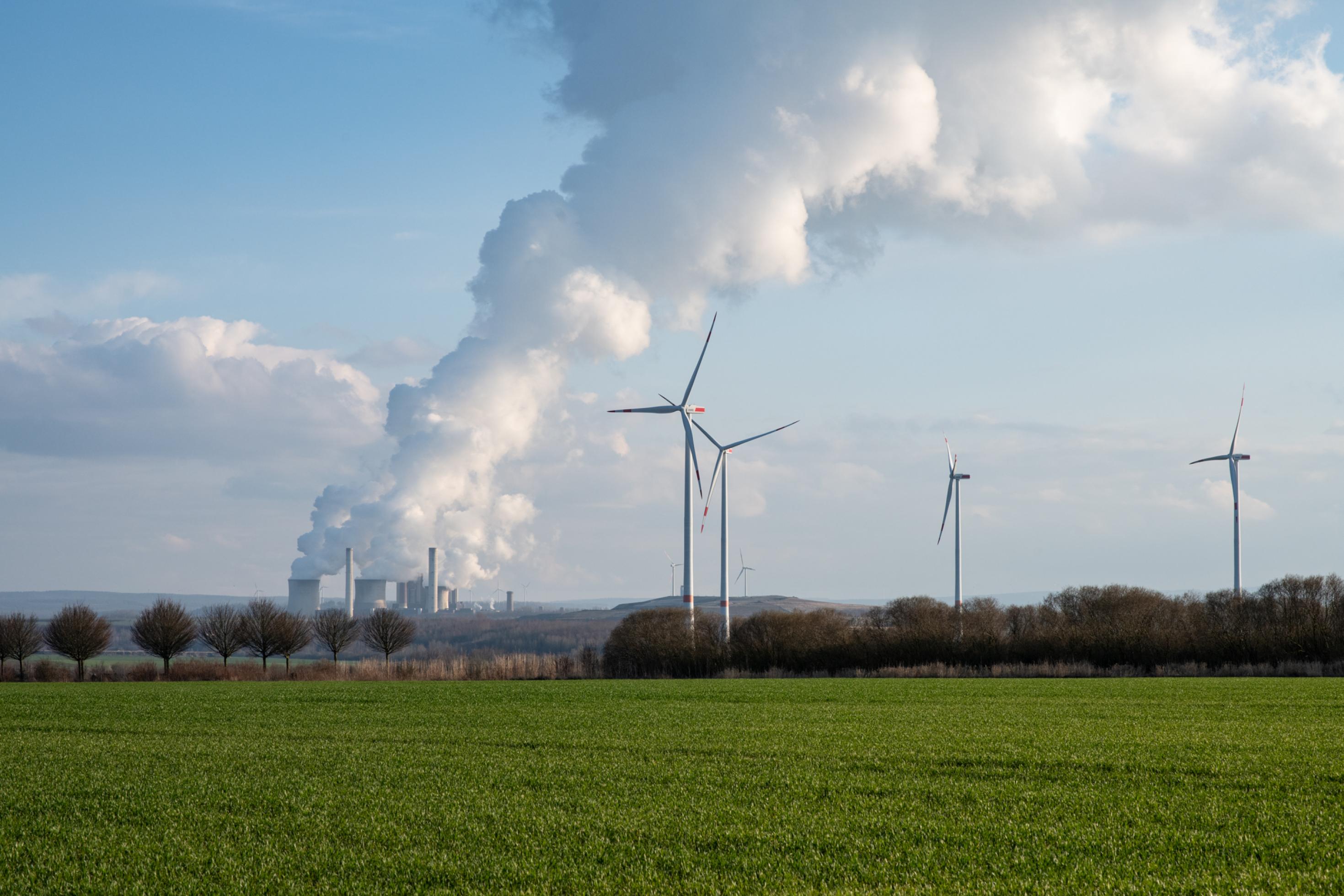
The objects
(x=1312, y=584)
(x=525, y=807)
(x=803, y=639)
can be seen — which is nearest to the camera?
(x=525, y=807)

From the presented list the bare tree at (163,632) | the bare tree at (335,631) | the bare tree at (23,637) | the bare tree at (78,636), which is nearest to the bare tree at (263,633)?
the bare tree at (335,631)

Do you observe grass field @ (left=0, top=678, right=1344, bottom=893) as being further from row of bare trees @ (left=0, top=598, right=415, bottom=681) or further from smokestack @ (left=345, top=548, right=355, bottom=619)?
smokestack @ (left=345, top=548, right=355, bottom=619)

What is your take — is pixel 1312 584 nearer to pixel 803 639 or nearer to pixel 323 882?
pixel 803 639

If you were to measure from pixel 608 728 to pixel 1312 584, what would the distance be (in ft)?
279

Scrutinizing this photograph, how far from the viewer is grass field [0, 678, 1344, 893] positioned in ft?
37.6

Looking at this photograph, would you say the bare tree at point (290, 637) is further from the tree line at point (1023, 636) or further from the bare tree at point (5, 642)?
the tree line at point (1023, 636)

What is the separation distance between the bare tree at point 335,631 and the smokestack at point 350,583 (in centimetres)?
4571

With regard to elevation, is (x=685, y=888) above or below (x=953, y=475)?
below

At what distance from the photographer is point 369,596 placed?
154750 millimetres

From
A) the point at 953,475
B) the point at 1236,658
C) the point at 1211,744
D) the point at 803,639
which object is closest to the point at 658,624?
the point at 803,639

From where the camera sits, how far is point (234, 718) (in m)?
32.9

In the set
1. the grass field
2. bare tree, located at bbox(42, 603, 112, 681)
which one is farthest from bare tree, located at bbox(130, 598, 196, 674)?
the grass field

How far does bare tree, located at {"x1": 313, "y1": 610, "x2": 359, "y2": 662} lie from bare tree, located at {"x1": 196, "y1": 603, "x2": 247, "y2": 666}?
20.5ft

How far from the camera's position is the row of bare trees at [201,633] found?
277 feet
